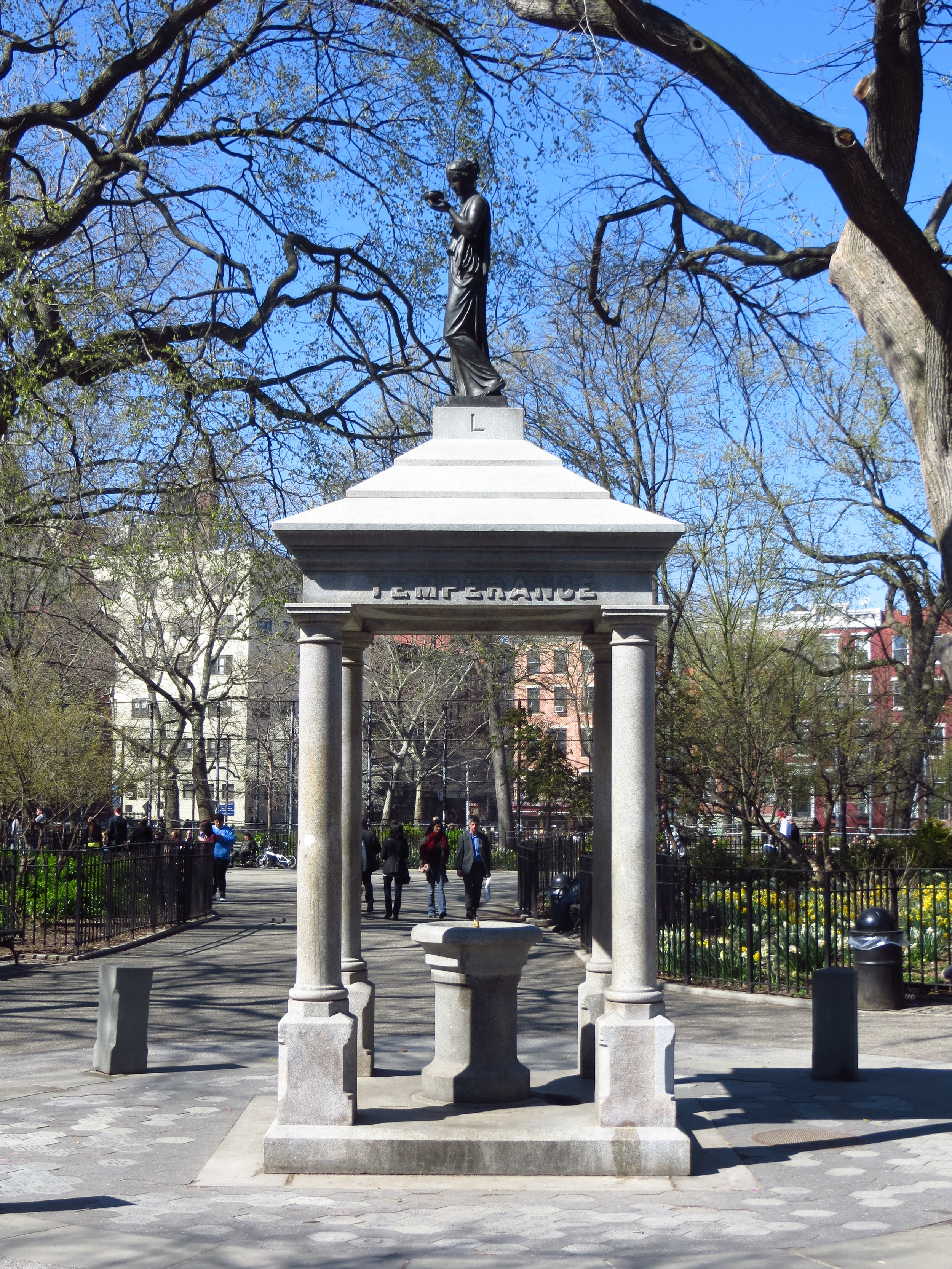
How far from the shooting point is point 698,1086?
1027cm

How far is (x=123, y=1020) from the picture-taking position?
34.9ft

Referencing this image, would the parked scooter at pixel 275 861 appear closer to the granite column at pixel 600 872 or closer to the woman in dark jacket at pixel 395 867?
the woman in dark jacket at pixel 395 867

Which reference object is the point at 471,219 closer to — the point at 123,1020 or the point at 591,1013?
the point at 591,1013

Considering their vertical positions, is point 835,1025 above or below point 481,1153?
above

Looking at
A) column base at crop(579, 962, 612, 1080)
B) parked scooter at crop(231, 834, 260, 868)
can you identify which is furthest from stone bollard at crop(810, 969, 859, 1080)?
parked scooter at crop(231, 834, 260, 868)

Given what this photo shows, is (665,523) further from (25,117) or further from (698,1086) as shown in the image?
(25,117)

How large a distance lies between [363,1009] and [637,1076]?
2.59m

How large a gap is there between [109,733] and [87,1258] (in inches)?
1114

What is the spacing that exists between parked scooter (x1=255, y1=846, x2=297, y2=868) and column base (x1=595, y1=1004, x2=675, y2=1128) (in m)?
40.3

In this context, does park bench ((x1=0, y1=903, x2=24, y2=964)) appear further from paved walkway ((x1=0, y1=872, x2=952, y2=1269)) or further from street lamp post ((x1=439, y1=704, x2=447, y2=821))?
street lamp post ((x1=439, y1=704, x2=447, y2=821))

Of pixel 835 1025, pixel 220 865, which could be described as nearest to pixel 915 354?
pixel 835 1025

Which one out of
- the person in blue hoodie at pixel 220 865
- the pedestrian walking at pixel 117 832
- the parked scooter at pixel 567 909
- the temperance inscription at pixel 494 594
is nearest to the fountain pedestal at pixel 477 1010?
the temperance inscription at pixel 494 594

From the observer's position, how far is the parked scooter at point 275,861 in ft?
155

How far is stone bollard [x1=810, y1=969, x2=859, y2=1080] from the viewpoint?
10.3 meters
